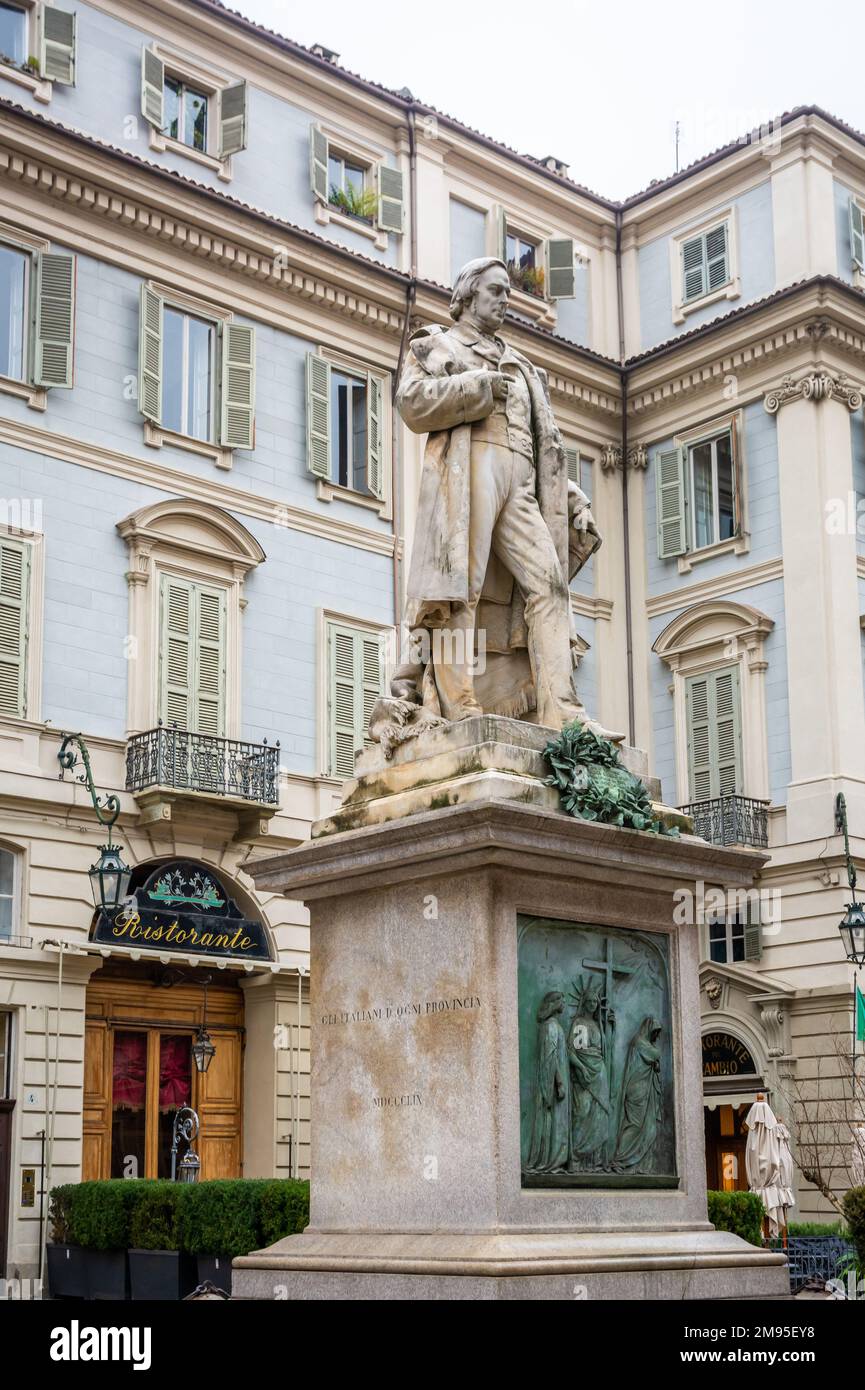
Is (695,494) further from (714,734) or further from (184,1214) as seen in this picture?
(184,1214)

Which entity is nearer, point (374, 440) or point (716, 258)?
point (374, 440)

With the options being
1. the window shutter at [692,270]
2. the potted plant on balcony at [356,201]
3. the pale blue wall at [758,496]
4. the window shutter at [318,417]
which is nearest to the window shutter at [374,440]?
the window shutter at [318,417]

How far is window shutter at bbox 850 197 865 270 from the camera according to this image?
106 feet

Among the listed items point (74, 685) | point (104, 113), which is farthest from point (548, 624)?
point (104, 113)

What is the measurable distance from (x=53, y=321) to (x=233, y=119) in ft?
17.5

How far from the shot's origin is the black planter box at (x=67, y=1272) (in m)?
20.8

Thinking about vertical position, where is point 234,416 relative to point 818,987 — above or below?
above

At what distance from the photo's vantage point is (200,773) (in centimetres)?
2528

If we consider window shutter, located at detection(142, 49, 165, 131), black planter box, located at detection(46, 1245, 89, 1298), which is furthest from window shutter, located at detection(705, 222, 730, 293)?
black planter box, located at detection(46, 1245, 89, 1298)

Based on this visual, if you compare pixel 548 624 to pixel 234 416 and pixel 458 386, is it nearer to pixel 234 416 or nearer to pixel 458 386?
Answer: pixel 458 386

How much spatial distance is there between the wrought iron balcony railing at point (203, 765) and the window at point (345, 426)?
4975 millimetres

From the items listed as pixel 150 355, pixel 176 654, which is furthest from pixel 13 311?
pixel 176 654
